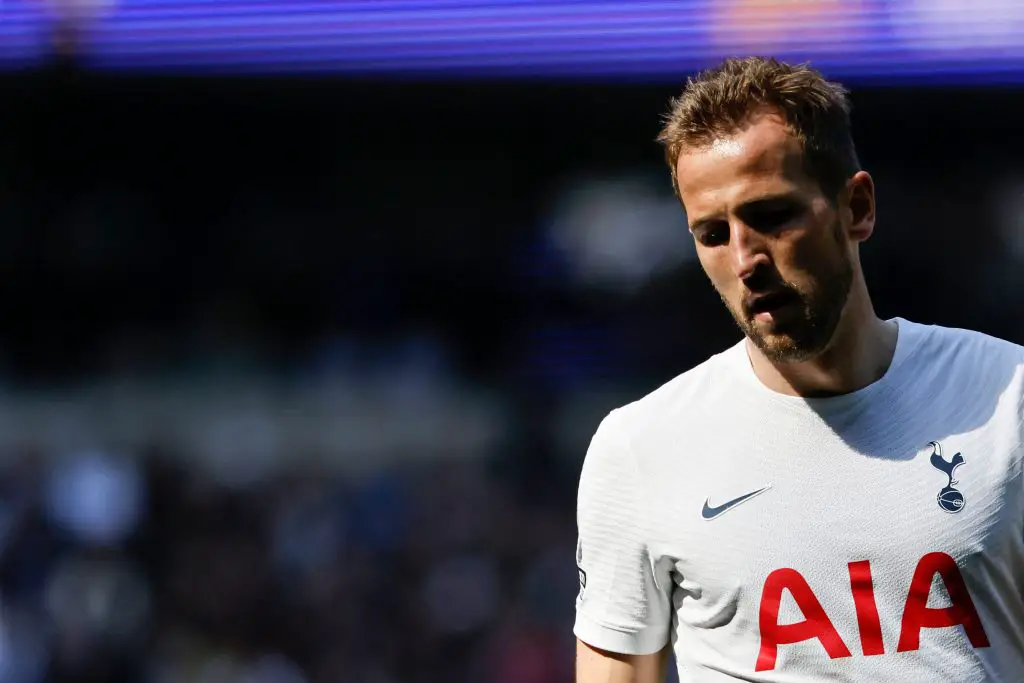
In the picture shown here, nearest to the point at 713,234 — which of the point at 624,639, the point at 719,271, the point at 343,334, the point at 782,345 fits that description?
the point at 719,271

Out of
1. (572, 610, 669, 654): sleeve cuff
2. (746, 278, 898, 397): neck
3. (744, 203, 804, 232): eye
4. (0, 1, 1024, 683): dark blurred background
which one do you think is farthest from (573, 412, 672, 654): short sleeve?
(0, 1, 1024, 683): dark blurred background

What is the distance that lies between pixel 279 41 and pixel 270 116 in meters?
0.91

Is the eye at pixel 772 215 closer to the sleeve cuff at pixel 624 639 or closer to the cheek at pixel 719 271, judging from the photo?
the cheek at pixel 719 271

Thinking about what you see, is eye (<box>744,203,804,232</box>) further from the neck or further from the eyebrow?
the neck

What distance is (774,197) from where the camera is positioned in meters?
1.83

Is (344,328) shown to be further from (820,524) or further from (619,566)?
(820,524)

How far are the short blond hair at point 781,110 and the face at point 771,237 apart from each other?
0.7 inches

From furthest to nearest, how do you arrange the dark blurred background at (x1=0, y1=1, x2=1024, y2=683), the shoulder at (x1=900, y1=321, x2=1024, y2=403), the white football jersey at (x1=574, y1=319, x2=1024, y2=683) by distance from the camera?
1. the dark blurred background at (x1=0, y1=1, x2=1024, y2=683)
2. the shoulder at (x1=900, y1=321, x2=1024, y2=403)
3. the white football jersey at (x1=574, y1=319, x2=1024, y2=683)

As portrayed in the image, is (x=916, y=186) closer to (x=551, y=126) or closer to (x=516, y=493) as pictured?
(x=551, y=126)

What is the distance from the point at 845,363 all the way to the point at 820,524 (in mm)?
249

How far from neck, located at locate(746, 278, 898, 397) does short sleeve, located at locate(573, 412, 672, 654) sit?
0.26 metres

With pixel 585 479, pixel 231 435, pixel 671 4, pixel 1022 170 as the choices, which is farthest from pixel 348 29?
pixel 585 479

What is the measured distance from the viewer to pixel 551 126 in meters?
8.03

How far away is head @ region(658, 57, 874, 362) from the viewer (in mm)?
1842
